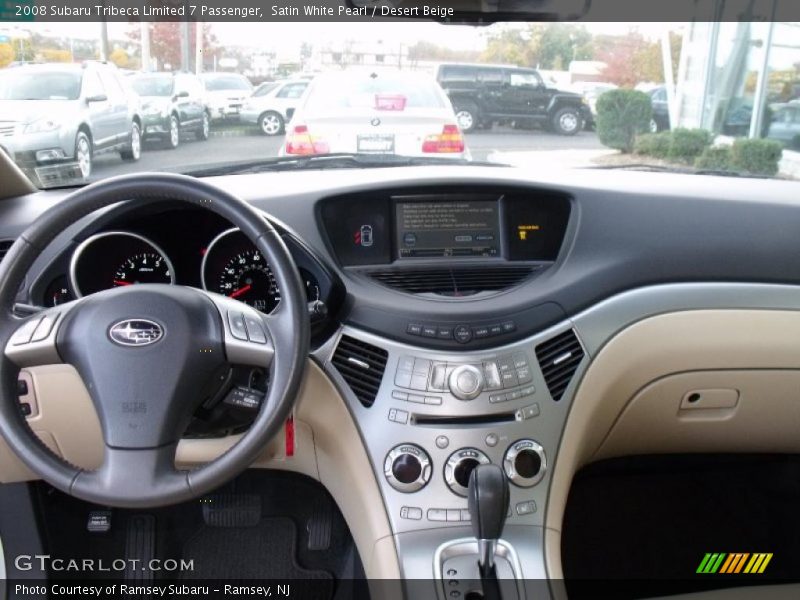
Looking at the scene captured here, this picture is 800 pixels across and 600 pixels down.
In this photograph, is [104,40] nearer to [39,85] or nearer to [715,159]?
[39,85]

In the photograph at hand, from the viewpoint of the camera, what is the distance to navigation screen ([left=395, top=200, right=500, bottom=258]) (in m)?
2.29

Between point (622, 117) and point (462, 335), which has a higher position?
point (622, 117)

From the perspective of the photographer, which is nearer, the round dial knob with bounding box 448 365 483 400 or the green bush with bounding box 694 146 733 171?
the round dial knob with bounding box 448 365 483 400

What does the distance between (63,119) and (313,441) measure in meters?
1.45

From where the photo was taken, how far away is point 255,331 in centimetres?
163

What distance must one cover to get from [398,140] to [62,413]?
1671mm

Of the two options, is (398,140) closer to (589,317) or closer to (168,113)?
(168,113)

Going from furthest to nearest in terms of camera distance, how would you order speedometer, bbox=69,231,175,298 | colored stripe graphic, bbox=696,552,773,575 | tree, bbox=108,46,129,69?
colored stripe graphic, bbox=696,552,773,575 → tree, bbox=108,46,129,69 → speedometer, bbox=69,231,175,298

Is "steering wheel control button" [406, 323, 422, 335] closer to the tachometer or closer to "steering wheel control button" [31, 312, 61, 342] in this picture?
the tachometer

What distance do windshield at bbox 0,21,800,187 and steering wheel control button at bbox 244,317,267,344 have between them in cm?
72

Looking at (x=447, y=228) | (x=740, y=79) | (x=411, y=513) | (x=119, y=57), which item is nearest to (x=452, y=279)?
(x=447, y=228)

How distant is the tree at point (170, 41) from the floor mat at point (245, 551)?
1611mm

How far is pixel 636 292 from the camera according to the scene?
2.26m

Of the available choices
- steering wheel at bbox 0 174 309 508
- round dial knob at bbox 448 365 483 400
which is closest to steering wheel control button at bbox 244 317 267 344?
steering wheel at bbox 0 174 309 508
